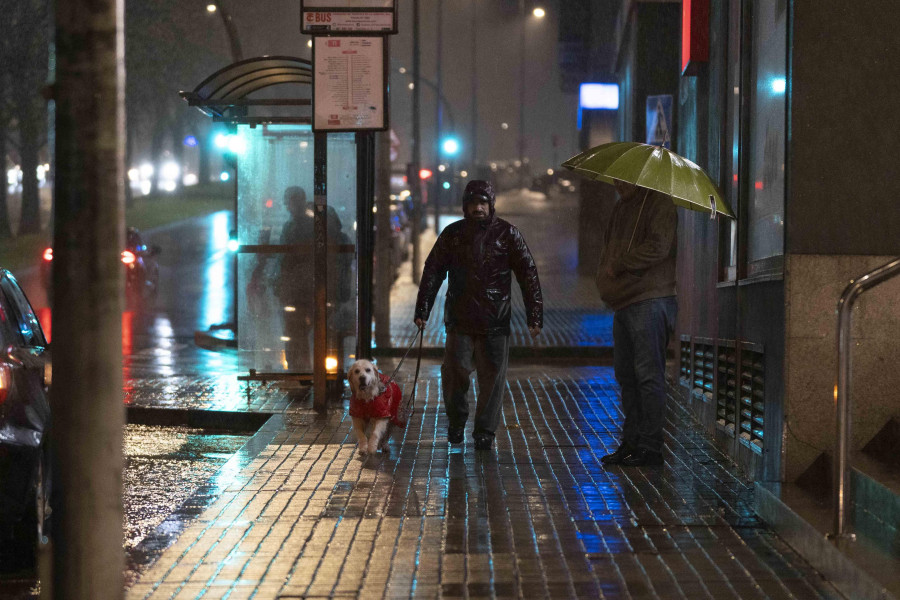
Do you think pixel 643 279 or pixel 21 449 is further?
pixel 643 279

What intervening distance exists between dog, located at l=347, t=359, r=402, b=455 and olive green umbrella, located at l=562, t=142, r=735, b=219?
6.56 feet

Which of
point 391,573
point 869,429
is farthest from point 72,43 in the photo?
point 869,429

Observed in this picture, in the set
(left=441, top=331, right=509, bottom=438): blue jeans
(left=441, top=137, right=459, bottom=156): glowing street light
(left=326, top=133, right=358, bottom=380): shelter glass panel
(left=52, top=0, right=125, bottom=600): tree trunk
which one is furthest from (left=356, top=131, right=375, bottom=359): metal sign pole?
(left=441, top=137, right=459, bottom=156): glowing street light

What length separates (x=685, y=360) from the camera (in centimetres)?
1055

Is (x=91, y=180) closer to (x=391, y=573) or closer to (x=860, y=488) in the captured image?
(x=391, y=573)

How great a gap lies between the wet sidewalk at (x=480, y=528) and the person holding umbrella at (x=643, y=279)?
0.99 ft

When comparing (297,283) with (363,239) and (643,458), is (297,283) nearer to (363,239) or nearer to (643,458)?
(363,239)

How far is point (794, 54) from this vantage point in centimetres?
658

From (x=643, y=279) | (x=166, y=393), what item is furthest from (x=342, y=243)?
(x=643, y=279)

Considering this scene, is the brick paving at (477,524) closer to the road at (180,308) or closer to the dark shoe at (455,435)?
the dark shoe at (455,435)

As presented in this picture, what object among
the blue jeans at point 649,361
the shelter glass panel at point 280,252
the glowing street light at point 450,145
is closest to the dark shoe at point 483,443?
the blue jeans at point 649,361

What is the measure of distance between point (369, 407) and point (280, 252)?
162 inches

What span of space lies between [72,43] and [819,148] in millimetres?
4171

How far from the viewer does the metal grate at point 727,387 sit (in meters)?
8.05
